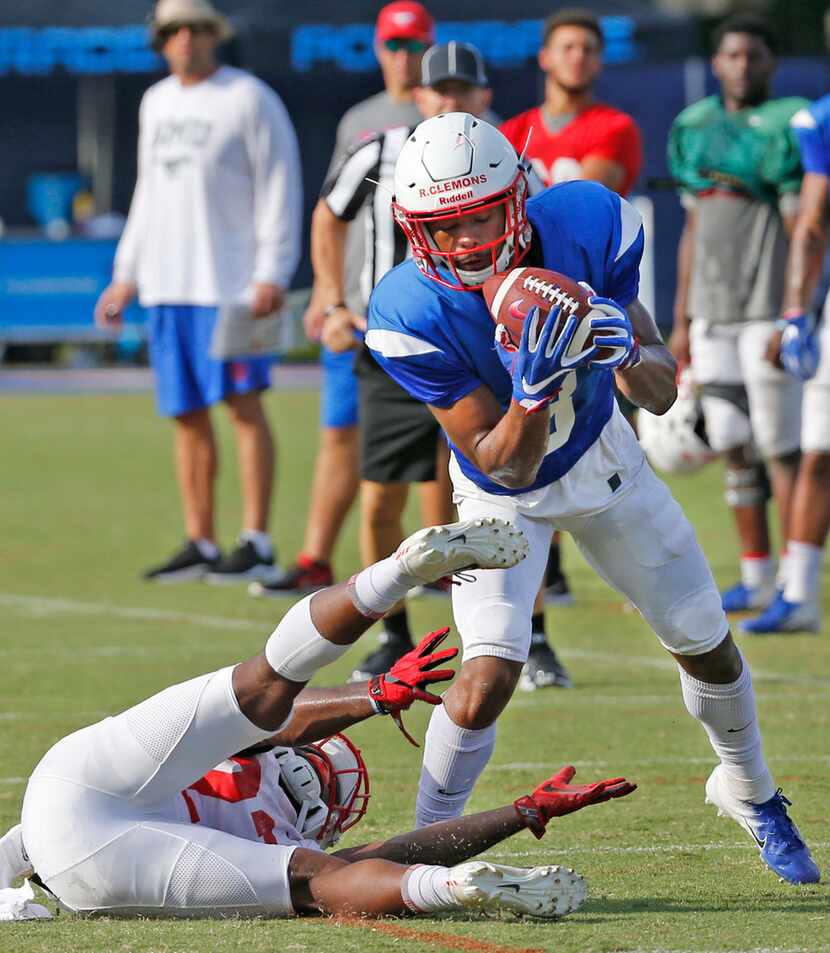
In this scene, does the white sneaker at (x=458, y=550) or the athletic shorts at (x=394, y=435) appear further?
the athletic shorts at (x=394, y=435)

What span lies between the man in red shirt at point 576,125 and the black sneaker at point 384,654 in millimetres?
1909

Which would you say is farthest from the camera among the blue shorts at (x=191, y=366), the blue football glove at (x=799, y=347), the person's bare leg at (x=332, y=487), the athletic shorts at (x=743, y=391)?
the blue shorts at (x=191, y=366)

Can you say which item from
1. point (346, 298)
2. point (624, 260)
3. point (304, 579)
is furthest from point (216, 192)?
point (624, 260)

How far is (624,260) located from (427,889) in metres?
1.54

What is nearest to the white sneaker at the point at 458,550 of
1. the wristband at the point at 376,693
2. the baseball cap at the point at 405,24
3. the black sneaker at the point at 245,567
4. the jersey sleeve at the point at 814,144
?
the wristband at the point at 376,693

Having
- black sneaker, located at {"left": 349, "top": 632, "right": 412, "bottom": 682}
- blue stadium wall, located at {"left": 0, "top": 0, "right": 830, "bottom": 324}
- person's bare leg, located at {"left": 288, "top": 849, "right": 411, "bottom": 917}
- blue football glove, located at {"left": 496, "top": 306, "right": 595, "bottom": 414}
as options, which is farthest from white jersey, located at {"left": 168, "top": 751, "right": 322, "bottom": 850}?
blue stadium wall, located at {"left": 0, "top": 0, "right": 830, "bottom": 324}

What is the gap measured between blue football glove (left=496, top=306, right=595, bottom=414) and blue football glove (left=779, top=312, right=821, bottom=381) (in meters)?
3.42

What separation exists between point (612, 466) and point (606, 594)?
458cm

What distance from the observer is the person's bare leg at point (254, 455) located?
909cm

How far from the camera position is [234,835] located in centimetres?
412

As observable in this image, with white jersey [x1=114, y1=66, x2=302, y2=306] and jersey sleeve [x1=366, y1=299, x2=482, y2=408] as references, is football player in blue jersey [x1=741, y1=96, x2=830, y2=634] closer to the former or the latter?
white jersey [x1=114, y1=66, x2=302, y2=306]

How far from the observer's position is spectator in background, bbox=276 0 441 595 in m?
7.48

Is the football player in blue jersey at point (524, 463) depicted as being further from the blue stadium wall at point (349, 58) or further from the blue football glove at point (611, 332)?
the blue stadium wall at point (349, 58)

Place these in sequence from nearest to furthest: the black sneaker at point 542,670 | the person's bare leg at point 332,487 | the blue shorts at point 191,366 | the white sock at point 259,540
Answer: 1. the black sneaker at point 542,670
2. the person's bare leg at point 332,487
3. the white sock at point 259,540
4. the blue shorts at point 191,366
